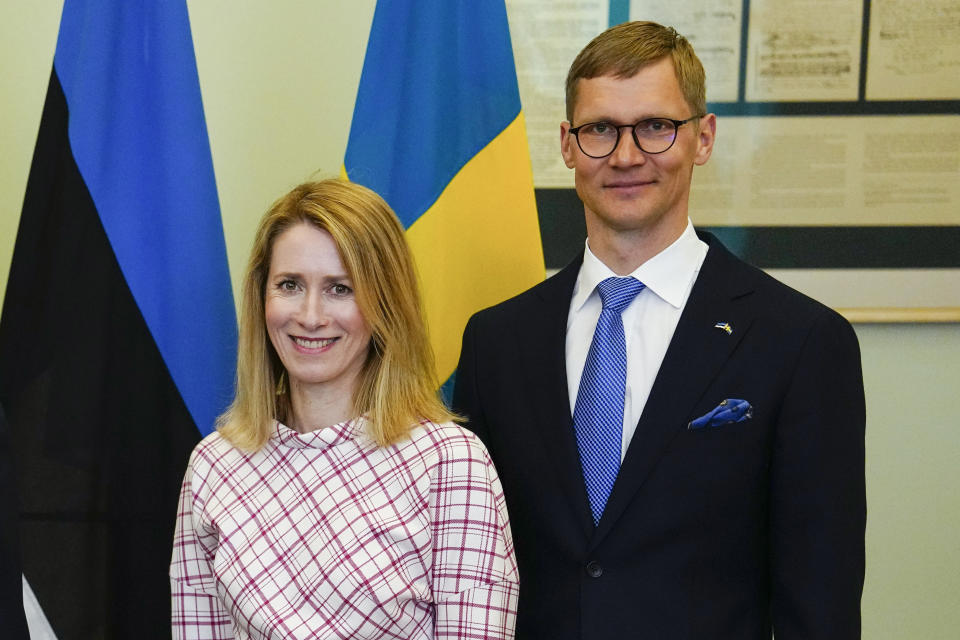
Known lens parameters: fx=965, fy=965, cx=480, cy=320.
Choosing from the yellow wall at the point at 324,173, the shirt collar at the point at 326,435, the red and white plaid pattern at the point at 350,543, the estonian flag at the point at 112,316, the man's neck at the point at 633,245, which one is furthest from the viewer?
the yellow wall at the point at 324,173

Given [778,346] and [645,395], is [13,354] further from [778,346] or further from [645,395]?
[778,346]

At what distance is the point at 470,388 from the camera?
70.0 inches

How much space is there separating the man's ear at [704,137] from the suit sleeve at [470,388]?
50cm

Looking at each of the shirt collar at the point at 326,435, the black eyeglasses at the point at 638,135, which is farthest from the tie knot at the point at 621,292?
the shirt collar at the point at 326,435

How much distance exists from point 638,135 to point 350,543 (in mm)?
822

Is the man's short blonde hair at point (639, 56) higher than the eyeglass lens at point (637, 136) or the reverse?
higher

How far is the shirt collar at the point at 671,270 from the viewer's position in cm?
165

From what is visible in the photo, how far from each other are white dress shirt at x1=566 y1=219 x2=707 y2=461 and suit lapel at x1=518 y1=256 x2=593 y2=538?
1.3 inches

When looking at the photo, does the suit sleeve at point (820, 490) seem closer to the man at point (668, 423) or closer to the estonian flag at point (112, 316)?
the man at point (668, 423)

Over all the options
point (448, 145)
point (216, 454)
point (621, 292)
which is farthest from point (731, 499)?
point (448, 145)

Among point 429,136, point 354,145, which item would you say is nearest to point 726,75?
point 429,136

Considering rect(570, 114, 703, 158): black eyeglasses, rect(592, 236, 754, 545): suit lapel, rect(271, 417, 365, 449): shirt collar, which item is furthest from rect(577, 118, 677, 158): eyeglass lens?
rect(271, 417, 365, 449): shirt collar

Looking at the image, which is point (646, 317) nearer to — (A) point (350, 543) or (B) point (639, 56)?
(B) point (639, 56)

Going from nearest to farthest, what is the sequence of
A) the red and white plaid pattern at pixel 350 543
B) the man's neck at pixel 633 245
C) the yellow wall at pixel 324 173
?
1. the red and white plaid pattern at pixel 350 543
2. the man's neck at pixel 633 245
3. the yellow wall at pixel 324 173
